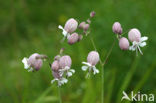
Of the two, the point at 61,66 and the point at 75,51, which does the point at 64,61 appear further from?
the point at 75,51

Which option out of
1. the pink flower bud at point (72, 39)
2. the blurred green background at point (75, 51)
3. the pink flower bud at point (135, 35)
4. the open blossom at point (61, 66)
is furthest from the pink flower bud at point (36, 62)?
the blurred green background at point (75, 51)

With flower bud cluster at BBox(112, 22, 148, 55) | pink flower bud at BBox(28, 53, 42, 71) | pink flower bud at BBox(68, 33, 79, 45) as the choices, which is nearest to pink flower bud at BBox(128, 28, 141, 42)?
flower bud cluster at BBox(112, 22, 148, 55)

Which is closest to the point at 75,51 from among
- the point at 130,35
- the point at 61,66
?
the point at 130,35

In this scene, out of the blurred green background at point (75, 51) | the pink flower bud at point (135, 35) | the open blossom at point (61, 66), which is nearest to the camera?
the open blossom at point (61, 66)

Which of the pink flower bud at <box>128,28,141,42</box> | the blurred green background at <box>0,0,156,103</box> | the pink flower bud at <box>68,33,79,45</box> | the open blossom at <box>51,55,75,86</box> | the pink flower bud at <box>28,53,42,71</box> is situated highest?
the blurred green background at <box>0,0,156,103</box>

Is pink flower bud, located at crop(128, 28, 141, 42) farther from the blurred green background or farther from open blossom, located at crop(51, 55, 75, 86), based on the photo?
the blurred green background

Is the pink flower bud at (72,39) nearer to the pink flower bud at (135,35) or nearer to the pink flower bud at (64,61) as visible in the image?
the pink flower bud at (64,61)

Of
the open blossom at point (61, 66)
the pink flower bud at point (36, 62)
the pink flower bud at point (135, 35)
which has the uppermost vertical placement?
the pink flower bud at point (135, 35)

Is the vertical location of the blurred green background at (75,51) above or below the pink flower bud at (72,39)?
above

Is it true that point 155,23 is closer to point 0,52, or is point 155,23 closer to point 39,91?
point 39,91

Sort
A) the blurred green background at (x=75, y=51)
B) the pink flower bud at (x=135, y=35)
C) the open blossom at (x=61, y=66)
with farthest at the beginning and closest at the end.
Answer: the blurred green background at (x=75, y=51) < the pink flower bud at (x=135, y=35) < the open blossom at (x=61, y=66)
